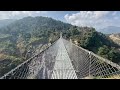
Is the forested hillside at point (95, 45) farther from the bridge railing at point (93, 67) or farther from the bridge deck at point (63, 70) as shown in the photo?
the bridge deck at point (63, 70)

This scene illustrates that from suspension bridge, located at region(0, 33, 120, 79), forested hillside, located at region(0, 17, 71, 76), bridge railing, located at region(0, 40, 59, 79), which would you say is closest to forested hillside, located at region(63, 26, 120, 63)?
forested hillside, located at region(0, 17, 71, 76)

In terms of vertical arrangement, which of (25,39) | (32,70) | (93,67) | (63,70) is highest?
(32,70)

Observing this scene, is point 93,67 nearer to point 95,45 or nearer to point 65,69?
point 65,69

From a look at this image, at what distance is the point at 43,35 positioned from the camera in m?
27.6

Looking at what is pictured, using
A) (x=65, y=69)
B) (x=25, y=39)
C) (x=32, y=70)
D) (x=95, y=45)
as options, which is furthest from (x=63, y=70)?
(x=25, y=39)

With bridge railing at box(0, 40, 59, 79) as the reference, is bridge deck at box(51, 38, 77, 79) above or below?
below

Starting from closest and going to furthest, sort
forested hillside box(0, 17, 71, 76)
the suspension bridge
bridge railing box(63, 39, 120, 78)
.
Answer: the suspension bridge < bridge railing box(63, 39, 120, 78) < forested hillside box(0, 17, 71, 76)

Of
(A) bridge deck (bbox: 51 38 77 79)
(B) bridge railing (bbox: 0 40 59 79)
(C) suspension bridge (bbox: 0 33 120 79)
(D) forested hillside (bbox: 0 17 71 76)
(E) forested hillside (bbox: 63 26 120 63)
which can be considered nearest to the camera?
(B) bridge railing (bbox: 0 40 59 79)

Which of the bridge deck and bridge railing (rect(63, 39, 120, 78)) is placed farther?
the bridge deck

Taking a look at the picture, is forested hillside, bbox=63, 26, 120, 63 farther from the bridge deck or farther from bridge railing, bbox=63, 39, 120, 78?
the bridge deck

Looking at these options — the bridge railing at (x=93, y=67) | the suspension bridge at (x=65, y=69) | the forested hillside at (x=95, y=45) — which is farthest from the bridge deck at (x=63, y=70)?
the forested hillside at (x=95, y=45)
